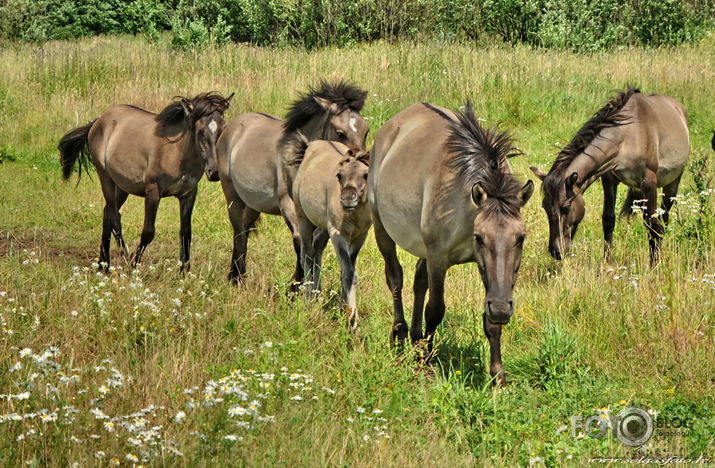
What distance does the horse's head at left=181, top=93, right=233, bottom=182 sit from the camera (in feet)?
32.9

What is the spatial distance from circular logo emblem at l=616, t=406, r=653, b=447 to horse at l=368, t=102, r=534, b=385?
92cm

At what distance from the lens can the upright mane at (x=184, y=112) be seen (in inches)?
407

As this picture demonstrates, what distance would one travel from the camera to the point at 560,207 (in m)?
9.29

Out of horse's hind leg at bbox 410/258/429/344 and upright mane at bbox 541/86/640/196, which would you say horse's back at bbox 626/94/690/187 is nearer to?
upright mane at bbox 541/86/640/196

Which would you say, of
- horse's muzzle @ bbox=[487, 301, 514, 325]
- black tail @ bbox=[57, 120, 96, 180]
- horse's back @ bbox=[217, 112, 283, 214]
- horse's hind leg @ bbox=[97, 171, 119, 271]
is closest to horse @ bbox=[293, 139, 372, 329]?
horse's back @ bbox=[217, 112, 283, 214]

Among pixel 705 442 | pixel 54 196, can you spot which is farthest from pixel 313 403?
pixel 54 196

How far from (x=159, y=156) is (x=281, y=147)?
1740mm

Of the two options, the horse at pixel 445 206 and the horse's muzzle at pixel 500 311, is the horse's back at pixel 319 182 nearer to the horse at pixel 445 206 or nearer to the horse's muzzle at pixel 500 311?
the horse at pixel 445 206

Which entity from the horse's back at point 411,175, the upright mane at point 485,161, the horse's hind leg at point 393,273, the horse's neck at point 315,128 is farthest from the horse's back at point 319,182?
the upright mane at point 485,161

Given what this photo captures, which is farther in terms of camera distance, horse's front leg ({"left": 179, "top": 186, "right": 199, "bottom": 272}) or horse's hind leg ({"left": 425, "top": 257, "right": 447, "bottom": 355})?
horse's front leg ({"left": 179, "top": 186, "right": 199, "bottom": 272})

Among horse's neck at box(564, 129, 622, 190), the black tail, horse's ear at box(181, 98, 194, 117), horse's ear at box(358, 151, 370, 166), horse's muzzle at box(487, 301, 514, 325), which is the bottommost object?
the black tail

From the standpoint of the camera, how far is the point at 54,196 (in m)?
13.4

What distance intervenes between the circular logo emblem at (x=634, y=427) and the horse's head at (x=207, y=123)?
19.1ft

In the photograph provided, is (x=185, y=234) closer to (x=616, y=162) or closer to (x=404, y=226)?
(x=404, y=226)
